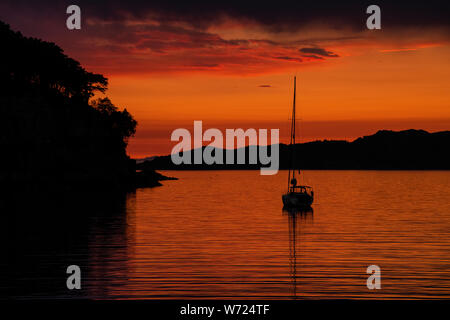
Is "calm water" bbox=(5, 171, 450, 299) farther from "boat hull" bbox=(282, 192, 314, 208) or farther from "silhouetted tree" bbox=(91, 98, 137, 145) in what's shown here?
"silhouetted tree" bbox=(91, 98, 137, 145)

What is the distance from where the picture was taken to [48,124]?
106375mm

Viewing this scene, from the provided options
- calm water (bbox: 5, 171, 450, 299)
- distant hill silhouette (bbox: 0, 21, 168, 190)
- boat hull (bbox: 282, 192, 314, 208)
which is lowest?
calm water (bbox: 5, 171, 450, 299)

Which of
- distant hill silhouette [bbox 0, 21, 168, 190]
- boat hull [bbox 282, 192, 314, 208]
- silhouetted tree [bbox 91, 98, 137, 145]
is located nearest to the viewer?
boat hull [bbox 282, 192, 314, 208]

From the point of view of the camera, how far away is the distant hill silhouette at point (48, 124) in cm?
9950

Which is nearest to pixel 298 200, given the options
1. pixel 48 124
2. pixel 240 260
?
pixel 240 260

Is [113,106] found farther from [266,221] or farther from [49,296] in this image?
[49,296]

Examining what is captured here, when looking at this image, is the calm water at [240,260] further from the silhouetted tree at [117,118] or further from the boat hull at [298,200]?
the silhouetted tree at [117,118]

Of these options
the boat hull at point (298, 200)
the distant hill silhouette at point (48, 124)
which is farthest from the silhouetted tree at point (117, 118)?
the boat hull at point (298, 200)

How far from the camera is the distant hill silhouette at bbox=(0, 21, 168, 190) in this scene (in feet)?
326

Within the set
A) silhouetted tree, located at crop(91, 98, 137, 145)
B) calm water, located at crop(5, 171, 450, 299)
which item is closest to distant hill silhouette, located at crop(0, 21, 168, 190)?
silhouetted tree, located at crop(91, 98, 137, 145)
